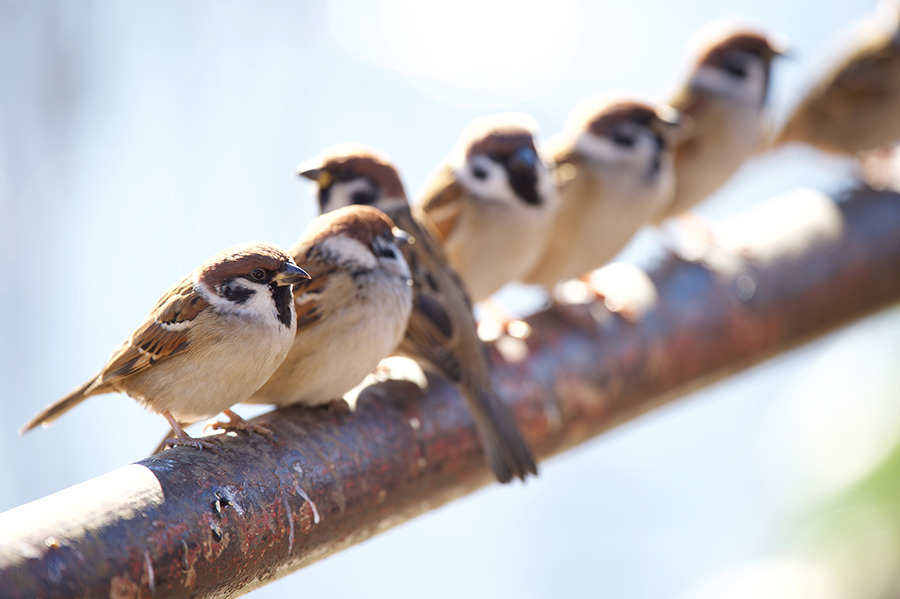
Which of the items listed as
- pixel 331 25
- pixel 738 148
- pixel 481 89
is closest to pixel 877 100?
pixel 738 148

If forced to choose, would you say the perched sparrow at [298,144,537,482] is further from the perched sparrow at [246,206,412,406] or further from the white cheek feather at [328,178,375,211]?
the perched sparrow at [246,206,412,406]

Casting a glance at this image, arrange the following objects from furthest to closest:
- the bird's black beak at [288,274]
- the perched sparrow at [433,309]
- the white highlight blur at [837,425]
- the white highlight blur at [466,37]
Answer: the white highlight blur at [466,37] < the white highlight blur at [837,425] < the perched sparrow at [433,309] < the bird's black beak at [288,274]

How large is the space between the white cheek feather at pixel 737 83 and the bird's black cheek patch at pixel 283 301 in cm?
224

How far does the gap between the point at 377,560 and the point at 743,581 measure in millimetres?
2585

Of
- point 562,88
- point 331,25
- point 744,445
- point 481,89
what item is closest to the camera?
point 331,25

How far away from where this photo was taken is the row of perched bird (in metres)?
1.59

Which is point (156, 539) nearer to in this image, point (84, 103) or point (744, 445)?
point (84, 103)

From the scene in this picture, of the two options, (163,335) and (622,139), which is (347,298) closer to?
(163,335)

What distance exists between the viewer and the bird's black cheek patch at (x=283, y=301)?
1587 millimetres

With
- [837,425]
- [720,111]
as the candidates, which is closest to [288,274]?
[720,111]

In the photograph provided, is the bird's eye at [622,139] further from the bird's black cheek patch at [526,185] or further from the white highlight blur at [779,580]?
the white highlight blur at [779,580]

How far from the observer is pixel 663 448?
611 cm

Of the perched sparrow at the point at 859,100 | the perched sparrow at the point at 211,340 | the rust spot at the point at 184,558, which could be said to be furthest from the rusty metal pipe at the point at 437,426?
the perched sparrow at the point at 859,100

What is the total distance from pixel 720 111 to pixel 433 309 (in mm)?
1616
